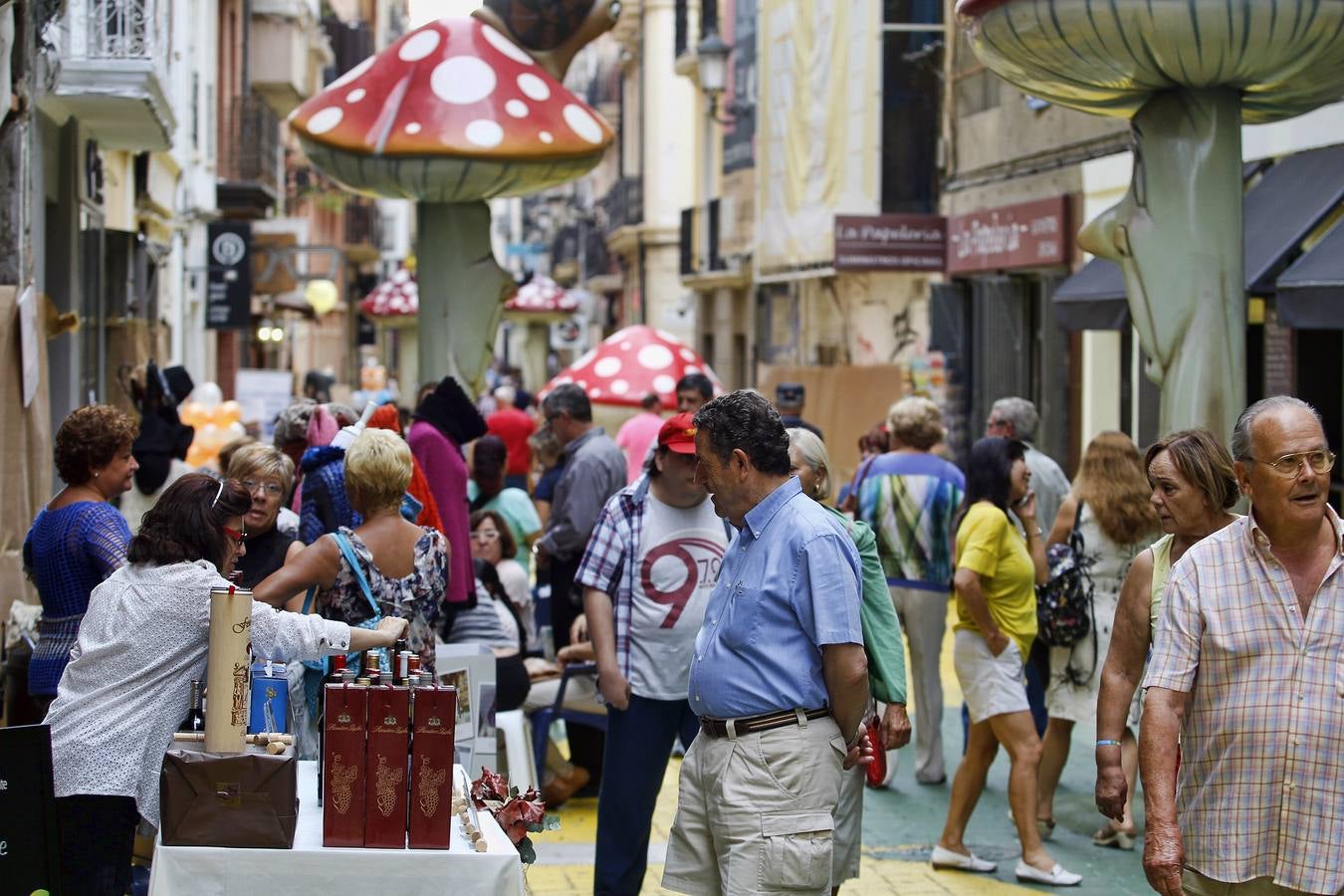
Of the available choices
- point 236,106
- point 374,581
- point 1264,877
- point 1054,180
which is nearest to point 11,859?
point 374,581

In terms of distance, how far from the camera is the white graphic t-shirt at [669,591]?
264 inches

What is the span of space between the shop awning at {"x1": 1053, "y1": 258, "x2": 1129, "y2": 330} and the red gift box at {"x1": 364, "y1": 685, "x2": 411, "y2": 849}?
8475mm

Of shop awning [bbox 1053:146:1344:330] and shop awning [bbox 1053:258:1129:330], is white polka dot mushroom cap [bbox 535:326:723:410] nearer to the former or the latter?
shop awning [bbox 1053:258:1129:330]

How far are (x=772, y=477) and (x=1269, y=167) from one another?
28.5ft

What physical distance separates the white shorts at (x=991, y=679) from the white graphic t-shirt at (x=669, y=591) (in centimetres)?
175

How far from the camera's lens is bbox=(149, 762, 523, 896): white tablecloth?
4.73 metres

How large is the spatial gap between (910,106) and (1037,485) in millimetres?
14894

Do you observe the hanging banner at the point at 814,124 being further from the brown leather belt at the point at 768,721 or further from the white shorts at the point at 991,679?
the brown leather belt at the point at 768,721

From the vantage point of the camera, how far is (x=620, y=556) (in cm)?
677

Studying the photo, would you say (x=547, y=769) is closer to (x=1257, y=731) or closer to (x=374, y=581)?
(x=374, y=581)

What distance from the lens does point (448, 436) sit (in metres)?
8.78

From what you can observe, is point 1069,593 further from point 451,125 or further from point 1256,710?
point 451,125

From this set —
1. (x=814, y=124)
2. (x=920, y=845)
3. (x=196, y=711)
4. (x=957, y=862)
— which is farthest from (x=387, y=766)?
(x=814, y=124)

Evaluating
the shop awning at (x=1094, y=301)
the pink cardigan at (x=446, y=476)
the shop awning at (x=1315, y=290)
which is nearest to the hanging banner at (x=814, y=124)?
the shop awning at (x=1094, y=301)
